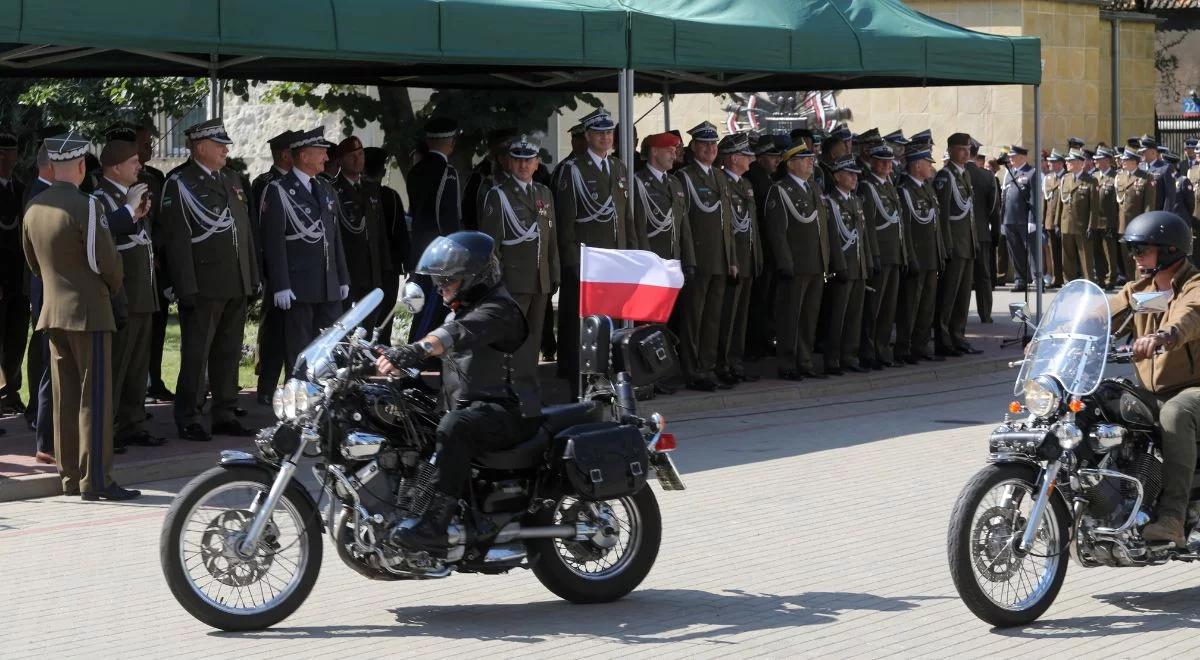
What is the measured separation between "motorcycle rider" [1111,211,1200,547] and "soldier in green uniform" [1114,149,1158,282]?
18.4 metres

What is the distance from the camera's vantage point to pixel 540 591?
7.73m

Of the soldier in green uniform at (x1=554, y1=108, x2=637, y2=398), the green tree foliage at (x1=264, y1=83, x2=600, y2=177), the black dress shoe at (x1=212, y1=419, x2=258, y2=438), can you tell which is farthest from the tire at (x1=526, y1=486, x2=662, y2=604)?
the green tree foliage at (x1=264, y1=83, x2=600, y2=177)

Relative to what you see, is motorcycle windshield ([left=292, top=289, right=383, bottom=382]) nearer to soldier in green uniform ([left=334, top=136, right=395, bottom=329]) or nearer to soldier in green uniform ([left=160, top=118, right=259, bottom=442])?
soldier in green uniform ([left=160, top=118, right=259, bottom=442])

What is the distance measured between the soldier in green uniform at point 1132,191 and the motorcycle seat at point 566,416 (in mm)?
19434

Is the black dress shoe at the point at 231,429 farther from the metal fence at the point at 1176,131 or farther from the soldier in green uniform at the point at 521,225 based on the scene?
the metal fence at the point at 1176,131

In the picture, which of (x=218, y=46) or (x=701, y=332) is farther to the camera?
(x=701, y=332)

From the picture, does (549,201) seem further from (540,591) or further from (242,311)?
(540,591)

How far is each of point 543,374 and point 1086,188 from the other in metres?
13.4

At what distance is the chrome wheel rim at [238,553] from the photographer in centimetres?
677

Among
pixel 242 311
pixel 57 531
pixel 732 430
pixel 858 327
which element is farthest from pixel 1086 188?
pixel 57 531

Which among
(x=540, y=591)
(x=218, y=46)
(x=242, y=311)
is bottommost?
(x=540, y=591)

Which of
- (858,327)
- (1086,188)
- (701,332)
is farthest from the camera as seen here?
(1086,188)

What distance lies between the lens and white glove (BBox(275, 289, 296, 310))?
11906mm

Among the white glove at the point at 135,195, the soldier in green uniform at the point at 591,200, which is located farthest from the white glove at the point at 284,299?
the soldier in green uniform at the point at 591,200
